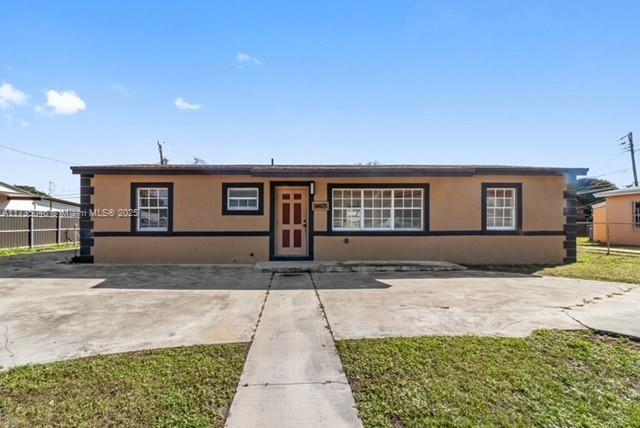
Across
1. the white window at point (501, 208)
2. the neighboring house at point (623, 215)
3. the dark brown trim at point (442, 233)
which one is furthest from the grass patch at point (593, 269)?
the neighboring house at point (623, 215)

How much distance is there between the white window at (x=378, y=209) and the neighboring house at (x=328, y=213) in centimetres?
3

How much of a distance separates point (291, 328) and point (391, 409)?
6.80 ft

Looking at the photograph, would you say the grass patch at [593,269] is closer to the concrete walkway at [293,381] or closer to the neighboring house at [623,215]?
the neighboring house at [623,215]

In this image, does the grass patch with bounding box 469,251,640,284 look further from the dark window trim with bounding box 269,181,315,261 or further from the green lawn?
the green lawn

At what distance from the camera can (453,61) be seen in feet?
36.7

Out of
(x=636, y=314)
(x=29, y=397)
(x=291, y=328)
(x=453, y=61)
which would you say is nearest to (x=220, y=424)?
(x=29, y=397)

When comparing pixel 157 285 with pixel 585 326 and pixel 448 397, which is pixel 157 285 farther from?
pixel 585 326

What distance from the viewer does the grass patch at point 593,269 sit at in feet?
26.6

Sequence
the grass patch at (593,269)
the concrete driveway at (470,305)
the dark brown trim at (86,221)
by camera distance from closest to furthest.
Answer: the concrete driveway at (470,305)
the grass patch at (593,269)
the dark brown trim at (86,221)

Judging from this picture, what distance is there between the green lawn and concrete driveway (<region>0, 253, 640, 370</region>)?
51cm

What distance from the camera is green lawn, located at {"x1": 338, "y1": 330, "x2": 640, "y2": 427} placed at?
2.48m

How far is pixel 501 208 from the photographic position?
10.6 metres

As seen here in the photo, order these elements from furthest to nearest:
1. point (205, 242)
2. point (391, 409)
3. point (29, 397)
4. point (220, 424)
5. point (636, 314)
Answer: point (205, 242) → point (636, 314) → point (29, 397) → point (391, 409) → point (220, 424)

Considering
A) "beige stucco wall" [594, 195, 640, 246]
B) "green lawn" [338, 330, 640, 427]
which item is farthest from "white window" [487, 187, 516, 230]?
"beige stucco wall" [594, 195, 640, 246]
